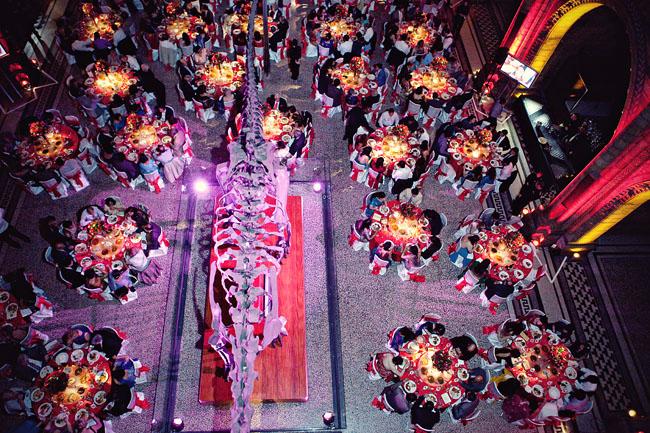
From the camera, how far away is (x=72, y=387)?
608 cm

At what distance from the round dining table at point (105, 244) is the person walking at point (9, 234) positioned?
174 cm

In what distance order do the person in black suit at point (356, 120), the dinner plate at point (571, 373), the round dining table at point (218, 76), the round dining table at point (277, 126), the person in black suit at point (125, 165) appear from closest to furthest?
1. the dinner plate at point (571, 373)
2. the person in black suit at point (125, 165)
3. the round dining table at point (277, 126)
4. the person in black suit at point (356, 120)
5. the round dining table at point (218, 76)

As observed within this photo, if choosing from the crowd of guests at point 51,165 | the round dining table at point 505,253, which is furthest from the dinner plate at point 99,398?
the round dining table at point 505,253

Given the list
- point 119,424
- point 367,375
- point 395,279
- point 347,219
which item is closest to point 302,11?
point 347,219

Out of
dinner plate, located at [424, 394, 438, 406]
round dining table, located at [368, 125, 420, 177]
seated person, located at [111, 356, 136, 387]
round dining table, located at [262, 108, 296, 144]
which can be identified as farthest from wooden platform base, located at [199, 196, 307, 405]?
round dining table, located at [368, 125, 420, 177]

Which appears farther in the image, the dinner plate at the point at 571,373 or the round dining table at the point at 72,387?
the dinner plate at the point at 571,373

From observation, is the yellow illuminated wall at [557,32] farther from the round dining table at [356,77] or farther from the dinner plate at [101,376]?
the dinner plate at [101,376]

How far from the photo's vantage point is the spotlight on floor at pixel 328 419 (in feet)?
22.2

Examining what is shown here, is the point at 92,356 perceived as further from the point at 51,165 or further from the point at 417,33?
the point at 417,33

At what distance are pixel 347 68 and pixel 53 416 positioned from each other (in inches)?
370

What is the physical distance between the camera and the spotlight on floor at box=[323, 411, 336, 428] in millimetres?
6773

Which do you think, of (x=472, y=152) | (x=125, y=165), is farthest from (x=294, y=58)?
(x=472, y=152)

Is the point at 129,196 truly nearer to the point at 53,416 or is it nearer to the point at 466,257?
the point at 53,416

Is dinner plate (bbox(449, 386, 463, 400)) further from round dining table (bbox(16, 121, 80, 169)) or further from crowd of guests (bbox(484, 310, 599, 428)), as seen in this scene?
round dining table (bbox(16, 121, 80, 169))
